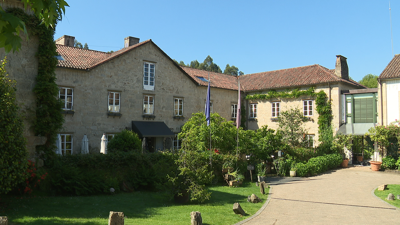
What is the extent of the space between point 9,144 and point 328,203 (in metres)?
12.0

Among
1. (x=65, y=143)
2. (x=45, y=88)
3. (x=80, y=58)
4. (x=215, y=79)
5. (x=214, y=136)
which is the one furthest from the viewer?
(x=215, y=79)

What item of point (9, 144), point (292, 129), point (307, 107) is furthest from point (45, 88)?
point (307, 107)

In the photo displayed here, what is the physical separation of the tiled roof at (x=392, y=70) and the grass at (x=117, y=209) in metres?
16.2

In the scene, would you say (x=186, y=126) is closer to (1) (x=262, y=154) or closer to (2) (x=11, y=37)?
(1) (x=262, y=154)

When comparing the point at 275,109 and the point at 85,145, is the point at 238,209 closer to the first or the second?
the point at 85,145

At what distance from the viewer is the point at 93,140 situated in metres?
22.2

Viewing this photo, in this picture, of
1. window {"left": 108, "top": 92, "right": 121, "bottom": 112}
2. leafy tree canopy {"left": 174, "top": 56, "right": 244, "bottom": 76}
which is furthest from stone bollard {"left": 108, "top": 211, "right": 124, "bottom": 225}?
leafy tree canopy {"left": 174, "top": 56, "right": 244, "bottom": 76}

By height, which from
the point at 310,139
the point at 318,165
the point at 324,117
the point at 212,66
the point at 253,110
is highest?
the point at 212,66

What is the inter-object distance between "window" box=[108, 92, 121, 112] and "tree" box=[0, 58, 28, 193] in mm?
13051

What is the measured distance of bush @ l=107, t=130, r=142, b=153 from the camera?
2095 centimetres

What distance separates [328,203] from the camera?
12641mm

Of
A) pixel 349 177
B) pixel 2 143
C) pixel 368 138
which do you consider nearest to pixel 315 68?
pixel 368 138

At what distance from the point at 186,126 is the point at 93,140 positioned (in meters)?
7.12

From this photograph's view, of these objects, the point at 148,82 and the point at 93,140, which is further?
the point at 148,82
